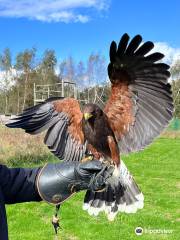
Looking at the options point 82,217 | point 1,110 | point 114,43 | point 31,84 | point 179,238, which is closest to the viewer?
point 114,43

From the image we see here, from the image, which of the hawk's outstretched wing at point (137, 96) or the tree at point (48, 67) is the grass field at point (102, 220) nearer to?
the hawk's outstretched wing at point (137, 96)

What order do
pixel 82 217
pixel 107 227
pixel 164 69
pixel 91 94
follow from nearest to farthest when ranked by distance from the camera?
1. pixel 164 69
2. pixel 107 227
3. pixel 82 217
4. pixel 91 94

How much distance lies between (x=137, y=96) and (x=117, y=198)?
0.99m

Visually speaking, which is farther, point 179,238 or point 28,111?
point 179,238

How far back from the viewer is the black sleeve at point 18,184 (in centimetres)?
224

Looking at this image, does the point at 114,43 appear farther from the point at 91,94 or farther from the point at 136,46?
the point at 91,94

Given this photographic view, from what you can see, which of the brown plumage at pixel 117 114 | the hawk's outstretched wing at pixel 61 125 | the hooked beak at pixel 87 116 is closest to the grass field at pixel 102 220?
the hawk's outstretched wing at pixel 61 125

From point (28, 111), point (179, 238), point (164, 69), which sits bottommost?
point (179, 238)

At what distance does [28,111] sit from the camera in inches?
168

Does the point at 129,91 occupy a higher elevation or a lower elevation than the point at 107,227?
higher

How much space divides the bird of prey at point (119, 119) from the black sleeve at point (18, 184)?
3.93 feet

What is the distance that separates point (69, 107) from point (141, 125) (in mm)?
723

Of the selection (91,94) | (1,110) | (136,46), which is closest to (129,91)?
(136,46)

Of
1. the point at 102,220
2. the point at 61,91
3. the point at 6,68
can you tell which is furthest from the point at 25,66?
the point at 102,220
